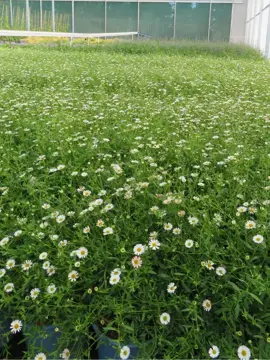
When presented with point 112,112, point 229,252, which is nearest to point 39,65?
point 112,112

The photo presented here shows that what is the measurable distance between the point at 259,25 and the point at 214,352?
15.4 m

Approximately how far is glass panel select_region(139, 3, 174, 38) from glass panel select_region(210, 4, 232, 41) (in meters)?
2.05

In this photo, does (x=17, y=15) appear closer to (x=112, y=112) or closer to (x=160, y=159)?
(x=112, y=112)

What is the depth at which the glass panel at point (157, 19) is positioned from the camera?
60.4ft

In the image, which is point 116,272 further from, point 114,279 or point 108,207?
point 108,207

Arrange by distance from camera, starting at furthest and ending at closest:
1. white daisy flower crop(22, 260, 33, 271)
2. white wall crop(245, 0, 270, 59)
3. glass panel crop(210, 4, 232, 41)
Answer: glass panel crop(210, 4, 232, 41)
white wall crop(245, 0, 270, 59)
white daisy flower crop(22, 260, 33, 271)

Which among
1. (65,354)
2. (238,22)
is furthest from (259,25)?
(65,354)

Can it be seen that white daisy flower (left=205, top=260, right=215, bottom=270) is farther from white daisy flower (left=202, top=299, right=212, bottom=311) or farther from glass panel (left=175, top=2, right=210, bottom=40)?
glass panel (left=175, top=2, right=210, bottom=40)

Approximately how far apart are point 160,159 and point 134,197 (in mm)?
636

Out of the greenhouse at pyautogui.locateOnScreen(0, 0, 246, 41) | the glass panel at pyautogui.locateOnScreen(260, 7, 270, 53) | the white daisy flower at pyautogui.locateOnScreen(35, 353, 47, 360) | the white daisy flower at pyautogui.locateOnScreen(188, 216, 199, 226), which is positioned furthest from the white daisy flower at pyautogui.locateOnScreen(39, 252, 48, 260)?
the greenhouse at pyautogui.locateOnScreen(0, 0, 246, 41)

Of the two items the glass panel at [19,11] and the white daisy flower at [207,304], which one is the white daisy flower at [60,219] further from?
the glass panel at [19,11]

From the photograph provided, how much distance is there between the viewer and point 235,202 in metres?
1.92

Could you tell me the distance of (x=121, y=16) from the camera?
18625mm

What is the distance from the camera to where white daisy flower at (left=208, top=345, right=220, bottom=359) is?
1.31m
